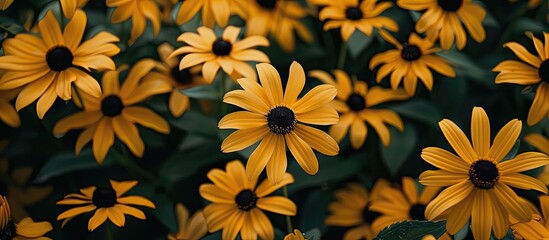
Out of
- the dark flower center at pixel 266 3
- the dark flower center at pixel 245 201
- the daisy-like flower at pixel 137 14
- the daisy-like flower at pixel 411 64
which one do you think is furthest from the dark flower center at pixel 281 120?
the dark flower center at pixel 266 3

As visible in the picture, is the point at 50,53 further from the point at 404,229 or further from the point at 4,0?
the point at 404,229

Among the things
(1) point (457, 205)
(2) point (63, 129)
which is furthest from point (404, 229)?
(2) point (63, 129)

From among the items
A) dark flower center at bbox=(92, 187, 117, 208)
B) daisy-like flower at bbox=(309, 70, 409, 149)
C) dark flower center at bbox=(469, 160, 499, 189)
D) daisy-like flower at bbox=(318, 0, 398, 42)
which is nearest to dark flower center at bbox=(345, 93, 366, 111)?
daisy-like flower at bbox=(309, 70, 409, 149)

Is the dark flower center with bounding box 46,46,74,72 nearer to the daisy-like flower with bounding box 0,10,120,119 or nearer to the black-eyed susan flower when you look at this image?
the daisy-like flower with bounding box 0,10,120,119

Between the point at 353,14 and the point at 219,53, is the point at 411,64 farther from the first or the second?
the point at 219,53

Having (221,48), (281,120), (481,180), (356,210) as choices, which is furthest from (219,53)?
(481,180)

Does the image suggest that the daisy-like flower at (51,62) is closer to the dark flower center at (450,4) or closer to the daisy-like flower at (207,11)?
the daisy-like flower at (207,11)
